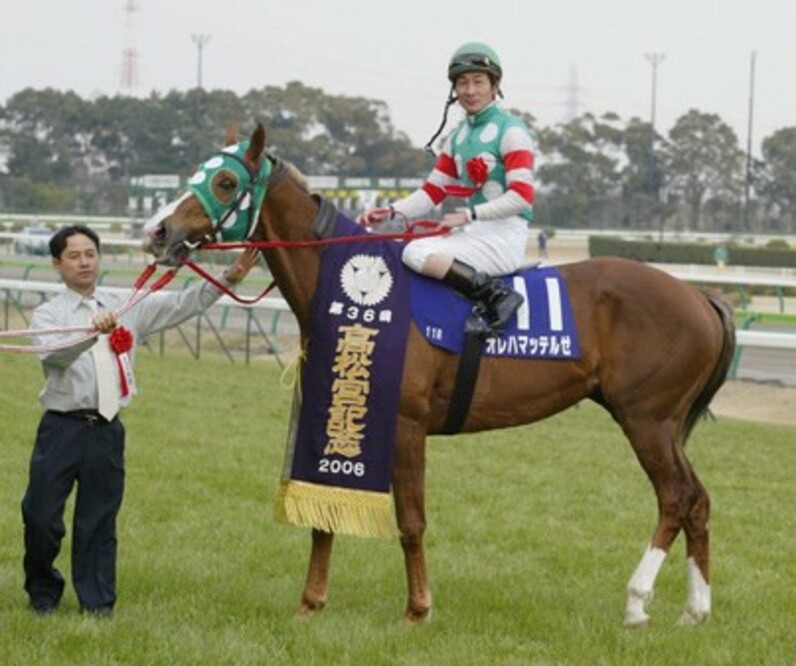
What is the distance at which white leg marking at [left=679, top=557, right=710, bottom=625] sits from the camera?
19.3 feet

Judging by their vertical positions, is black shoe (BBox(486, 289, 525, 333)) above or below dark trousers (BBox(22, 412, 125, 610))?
above

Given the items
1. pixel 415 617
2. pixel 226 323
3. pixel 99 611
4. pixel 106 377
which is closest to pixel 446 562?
pixel 415 617

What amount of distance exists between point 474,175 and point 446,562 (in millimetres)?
1996

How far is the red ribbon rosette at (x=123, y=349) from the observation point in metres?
5.52

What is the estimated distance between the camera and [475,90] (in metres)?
5.76

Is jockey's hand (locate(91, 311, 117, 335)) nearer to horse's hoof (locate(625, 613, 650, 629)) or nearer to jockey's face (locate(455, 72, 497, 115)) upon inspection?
jockey's face (locate(455, 72, 497, 115))

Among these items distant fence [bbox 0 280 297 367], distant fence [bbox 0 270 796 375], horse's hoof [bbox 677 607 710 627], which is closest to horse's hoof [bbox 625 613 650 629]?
horse's hoof [bbox 677 607 710 627]

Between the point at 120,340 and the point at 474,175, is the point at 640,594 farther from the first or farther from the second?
the point at 120,340

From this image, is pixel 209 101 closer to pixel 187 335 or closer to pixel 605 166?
pixel 605 166

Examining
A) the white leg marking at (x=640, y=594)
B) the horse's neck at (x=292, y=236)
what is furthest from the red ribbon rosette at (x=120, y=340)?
the white leg marking at (x=640, y=594)

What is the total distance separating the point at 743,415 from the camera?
44.9 feet

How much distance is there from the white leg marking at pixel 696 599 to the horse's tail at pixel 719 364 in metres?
0.58

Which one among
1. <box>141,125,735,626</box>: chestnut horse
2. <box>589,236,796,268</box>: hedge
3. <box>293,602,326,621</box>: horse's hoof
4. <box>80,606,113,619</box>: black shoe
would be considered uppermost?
<box>141,125,735,626</box>: chestnut horse

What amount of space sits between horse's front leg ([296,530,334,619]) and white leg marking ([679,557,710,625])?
140 cm
